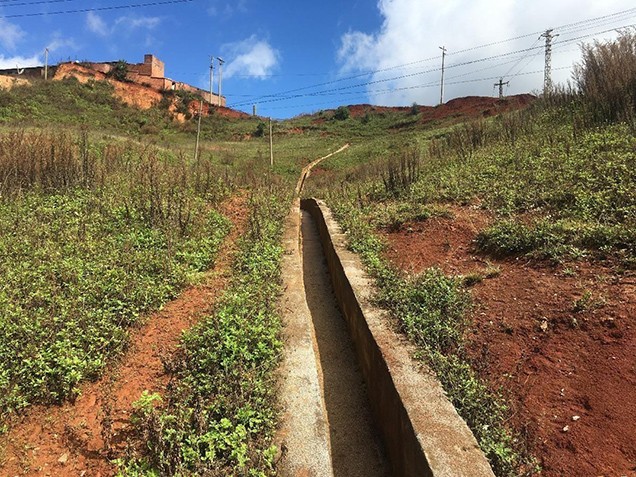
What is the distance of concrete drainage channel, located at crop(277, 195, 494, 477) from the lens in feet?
8.00

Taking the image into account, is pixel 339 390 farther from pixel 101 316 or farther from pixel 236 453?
pixel 101 316

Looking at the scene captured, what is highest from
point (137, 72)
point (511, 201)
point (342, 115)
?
point (137, 72)

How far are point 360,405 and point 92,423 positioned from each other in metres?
2.12

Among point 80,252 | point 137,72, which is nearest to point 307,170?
point 80,252

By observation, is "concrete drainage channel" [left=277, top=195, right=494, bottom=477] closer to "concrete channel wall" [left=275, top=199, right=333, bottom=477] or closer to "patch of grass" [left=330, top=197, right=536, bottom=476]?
"concrete channel wall" [left=275, top=199, right=333, bottom=477]

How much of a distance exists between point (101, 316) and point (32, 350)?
Answer: 2.19 ft

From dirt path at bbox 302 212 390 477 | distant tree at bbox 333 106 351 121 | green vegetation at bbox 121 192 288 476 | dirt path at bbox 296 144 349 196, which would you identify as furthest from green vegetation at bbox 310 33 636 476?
distant tree at bbox 333 106 351 121

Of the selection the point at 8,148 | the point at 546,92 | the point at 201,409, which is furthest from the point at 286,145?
the point at 201,409

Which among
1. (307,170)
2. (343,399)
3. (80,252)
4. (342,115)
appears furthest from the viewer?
(342,115)

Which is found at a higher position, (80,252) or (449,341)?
(80,252)

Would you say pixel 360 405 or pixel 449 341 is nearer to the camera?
pixel 449 341

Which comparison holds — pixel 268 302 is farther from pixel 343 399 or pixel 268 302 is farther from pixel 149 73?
pixel 149 73

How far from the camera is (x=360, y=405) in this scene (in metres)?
3.60

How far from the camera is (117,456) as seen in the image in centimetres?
248
